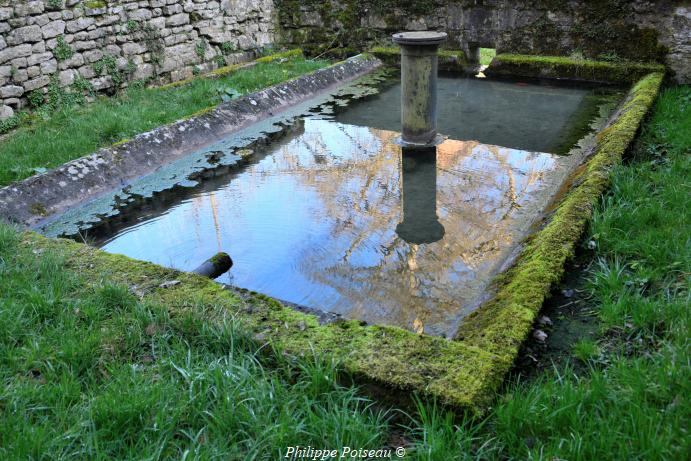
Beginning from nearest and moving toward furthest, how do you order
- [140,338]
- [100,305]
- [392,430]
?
[392,430] < [140,338] < [100,305]

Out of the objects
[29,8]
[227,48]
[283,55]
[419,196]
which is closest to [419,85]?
[419,196]

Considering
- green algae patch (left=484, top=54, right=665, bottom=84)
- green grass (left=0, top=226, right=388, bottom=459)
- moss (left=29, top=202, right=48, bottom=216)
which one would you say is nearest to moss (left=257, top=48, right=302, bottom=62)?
green algae patch (left=484, top=54, right=665, bottom=84)

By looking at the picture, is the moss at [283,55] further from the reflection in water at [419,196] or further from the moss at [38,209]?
the moss at [38,209]

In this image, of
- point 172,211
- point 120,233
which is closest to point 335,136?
point 172,211

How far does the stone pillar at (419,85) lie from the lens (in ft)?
17.9

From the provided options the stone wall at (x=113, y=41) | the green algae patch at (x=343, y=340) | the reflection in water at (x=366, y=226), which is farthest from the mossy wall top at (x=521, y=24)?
the green algae patch at (x=343, y=340)

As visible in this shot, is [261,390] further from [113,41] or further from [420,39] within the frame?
[113,41]

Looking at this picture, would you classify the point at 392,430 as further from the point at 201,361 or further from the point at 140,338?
the point at 140,338

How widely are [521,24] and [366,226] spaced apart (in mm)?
5716

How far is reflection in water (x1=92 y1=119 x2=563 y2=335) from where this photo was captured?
334 cm

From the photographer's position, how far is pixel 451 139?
5777mm

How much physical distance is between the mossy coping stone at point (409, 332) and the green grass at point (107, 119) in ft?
5.53

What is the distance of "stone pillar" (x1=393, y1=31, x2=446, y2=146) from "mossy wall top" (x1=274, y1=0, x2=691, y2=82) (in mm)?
3400

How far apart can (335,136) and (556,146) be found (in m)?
2.17
